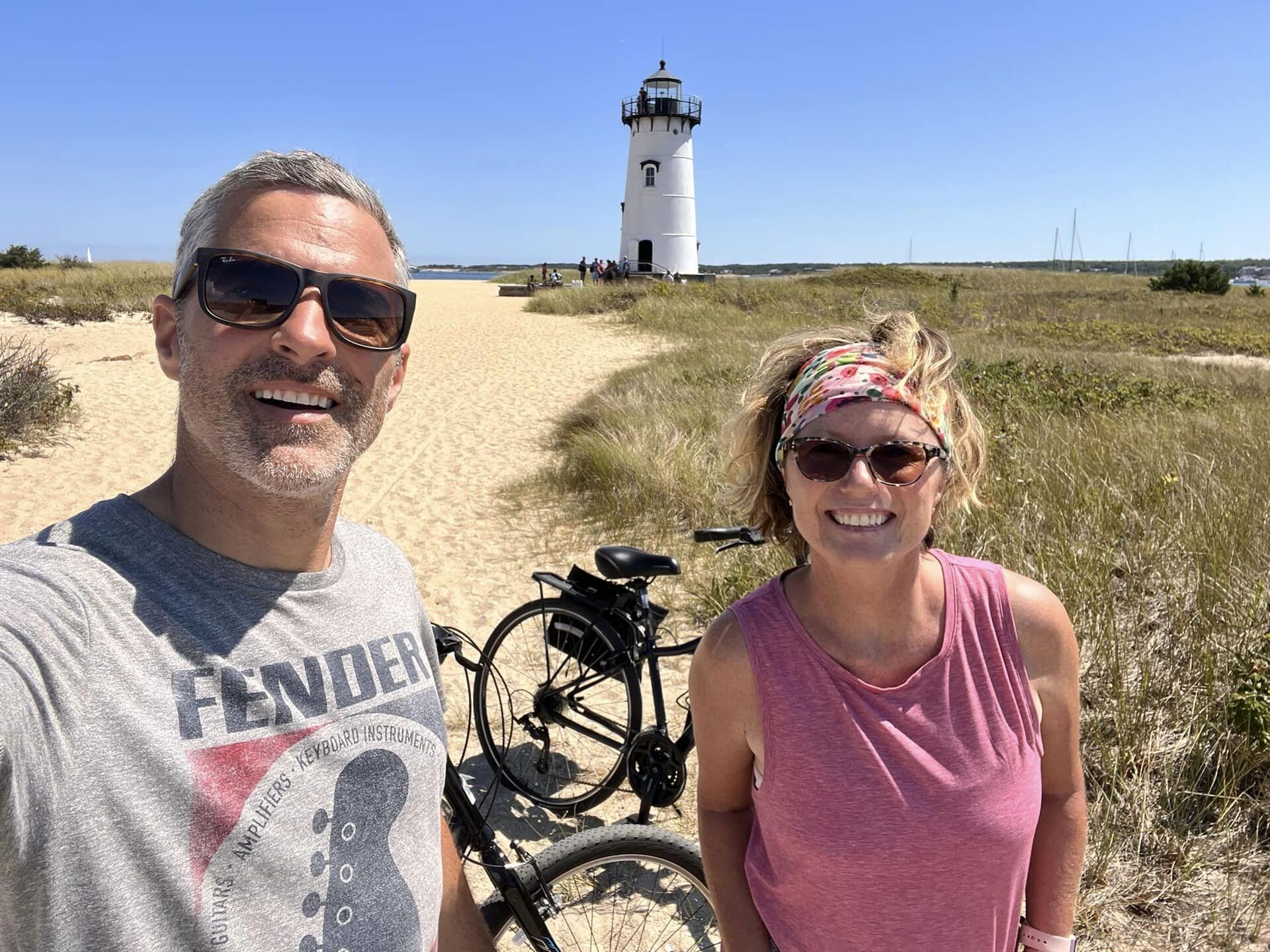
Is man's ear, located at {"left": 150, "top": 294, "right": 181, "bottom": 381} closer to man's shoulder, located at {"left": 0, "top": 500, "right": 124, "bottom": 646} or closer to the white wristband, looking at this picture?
man's shoulder, located at {"left": 0, "top": 500, "right": 124, "bottom": 646}

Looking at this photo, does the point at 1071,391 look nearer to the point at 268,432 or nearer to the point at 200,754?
the point at 268,432

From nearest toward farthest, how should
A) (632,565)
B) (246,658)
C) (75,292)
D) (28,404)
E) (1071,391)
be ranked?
(246,658)
(632,565)
(1071,391)
(28,404)
(75,292)

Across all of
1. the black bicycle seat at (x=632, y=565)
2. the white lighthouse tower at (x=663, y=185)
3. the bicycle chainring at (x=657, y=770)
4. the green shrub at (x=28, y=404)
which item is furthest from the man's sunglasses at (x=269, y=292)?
the white lighthouse tower at (x=663, y=185)

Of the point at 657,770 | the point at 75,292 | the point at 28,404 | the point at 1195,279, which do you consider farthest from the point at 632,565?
the point at 1195,279

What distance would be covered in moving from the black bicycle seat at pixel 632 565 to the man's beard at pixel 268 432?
188 cm

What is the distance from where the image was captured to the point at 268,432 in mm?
1263

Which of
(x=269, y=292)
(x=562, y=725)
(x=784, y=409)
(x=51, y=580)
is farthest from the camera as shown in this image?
(x=562, y=725)

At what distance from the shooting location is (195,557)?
1.19m

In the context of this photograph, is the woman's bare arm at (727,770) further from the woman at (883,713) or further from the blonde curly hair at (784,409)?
the blonde curly hair at (784,409)

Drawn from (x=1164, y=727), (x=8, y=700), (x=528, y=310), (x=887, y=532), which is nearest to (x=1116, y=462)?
(x=1164, y=727)

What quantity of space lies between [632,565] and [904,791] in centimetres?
183

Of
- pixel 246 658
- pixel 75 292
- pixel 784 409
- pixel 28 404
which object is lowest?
pixel 28 404

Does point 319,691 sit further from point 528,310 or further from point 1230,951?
point 528,310

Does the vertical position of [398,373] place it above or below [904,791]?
above
